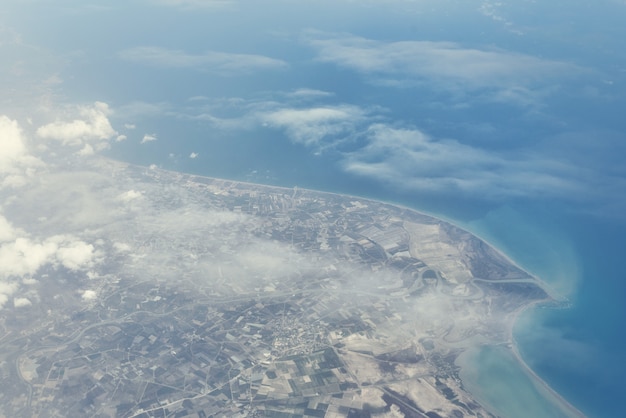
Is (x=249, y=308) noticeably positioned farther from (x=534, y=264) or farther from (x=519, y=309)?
(x=534, y=264)

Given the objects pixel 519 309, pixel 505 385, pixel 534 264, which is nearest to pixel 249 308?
pixel 505 385

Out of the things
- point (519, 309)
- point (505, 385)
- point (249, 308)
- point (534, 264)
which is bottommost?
point (249, 308)

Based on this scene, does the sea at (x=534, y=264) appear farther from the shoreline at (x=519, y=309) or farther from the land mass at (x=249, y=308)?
the land mass at (x=249, y=308)

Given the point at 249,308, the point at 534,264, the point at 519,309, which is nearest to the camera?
the point at 249,308

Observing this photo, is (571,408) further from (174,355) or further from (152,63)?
(152,63)

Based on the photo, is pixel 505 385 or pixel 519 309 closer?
pixel 505 385

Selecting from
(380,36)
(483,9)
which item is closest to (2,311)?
(380,36)

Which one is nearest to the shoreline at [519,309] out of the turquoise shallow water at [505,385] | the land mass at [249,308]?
the turquoise shallow water at [505,385]
